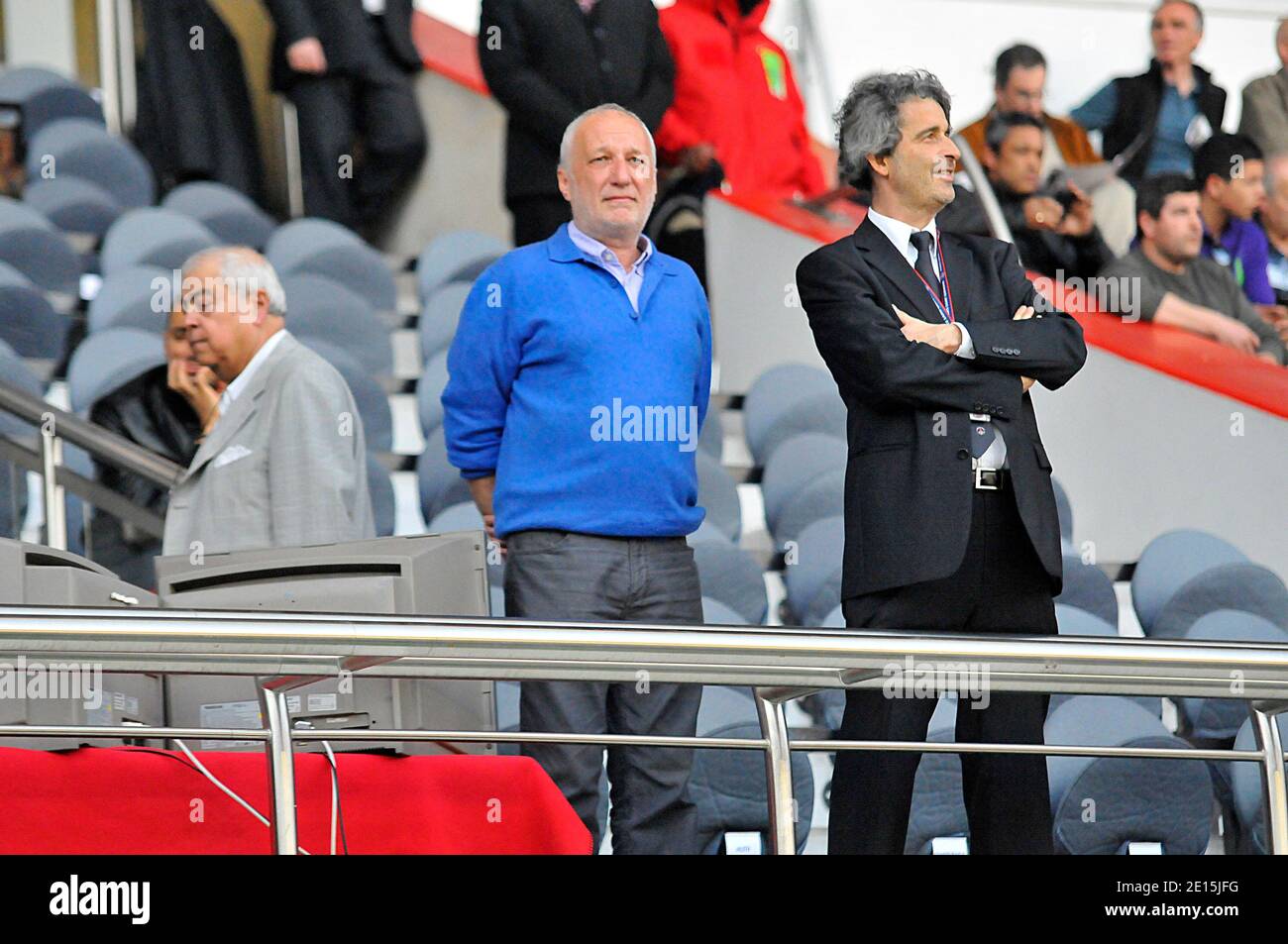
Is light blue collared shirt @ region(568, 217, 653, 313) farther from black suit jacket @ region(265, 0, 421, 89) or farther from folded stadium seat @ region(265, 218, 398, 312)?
black suit jacket @ region(265, 0, 421, 89)

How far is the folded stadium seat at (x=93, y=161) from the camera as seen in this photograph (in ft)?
21.7

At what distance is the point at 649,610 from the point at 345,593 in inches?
24.0

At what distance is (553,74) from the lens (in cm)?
551

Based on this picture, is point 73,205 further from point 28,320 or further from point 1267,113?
point 1267,113

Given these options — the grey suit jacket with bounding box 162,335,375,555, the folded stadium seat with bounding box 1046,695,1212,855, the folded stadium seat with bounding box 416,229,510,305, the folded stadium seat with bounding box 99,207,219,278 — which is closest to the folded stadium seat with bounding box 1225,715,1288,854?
the folded stadium seat with bounding box 1046,695,1212,855

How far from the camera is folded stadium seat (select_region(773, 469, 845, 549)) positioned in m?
4.88

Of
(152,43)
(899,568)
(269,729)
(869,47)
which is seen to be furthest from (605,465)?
(869,47)

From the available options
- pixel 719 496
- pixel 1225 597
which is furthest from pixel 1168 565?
pixel 719 496

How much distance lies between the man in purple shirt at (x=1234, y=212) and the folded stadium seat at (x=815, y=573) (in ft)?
7.23

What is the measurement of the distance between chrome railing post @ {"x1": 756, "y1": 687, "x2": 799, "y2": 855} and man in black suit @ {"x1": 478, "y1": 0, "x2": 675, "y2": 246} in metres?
2.80

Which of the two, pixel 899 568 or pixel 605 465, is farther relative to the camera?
pixel 605 465

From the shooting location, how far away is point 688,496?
3.53m

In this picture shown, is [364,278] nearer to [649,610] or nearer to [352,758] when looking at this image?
[649,610]

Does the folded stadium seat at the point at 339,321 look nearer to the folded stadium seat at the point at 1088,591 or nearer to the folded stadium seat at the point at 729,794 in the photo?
the folded stadium seat at the point at 1088,591
